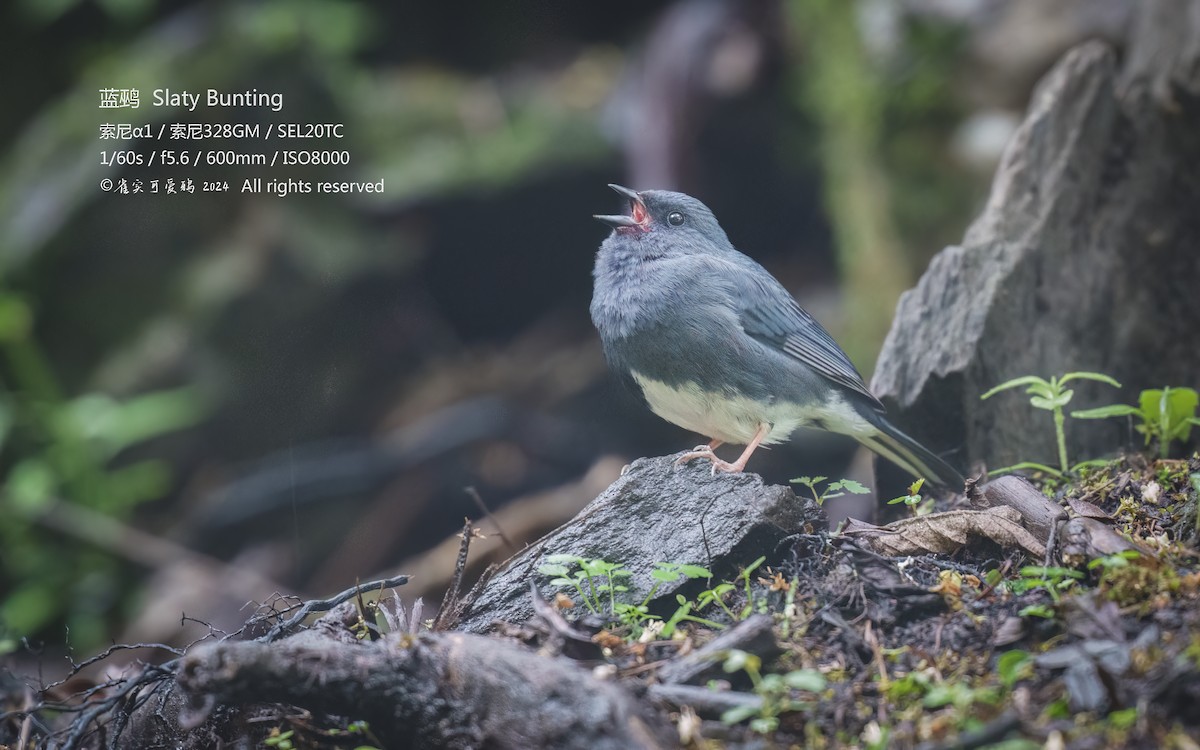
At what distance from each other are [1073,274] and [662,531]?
2358mm

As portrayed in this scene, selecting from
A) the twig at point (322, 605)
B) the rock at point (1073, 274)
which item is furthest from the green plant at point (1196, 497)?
the twig at point (322, 605)

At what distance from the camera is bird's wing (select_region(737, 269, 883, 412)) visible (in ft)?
12.5

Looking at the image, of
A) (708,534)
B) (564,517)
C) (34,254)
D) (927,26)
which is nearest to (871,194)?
(927,26)

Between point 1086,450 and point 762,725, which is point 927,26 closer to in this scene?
point 1086,450

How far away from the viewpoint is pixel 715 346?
142 inches

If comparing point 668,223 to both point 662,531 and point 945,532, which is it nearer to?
point 662,531

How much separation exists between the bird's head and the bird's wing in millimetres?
254

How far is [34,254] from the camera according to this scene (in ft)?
23.8

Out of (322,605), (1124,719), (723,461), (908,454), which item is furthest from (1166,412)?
(322,605)

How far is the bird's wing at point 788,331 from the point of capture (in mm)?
3805

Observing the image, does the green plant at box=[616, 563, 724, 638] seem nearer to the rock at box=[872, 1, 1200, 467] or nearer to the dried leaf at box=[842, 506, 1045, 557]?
the dried leaf at box=[842, 506, 1045, 557]

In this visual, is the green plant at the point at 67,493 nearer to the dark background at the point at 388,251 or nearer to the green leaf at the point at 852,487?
the dark background at the point at 388,251

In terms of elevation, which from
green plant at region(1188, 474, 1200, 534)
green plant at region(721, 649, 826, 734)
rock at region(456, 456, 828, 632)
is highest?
rock at region(456, 456, 828, 632)

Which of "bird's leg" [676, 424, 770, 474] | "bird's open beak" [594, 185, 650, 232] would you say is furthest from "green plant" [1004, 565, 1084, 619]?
"bird's open beak" [594, 185, 650, 232]
